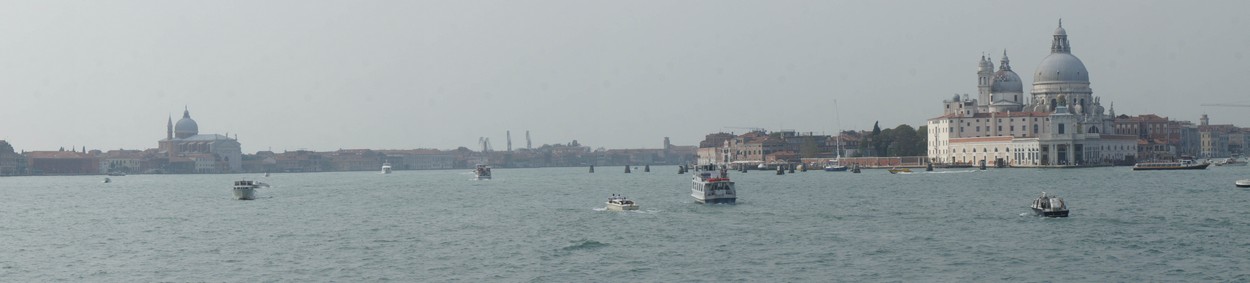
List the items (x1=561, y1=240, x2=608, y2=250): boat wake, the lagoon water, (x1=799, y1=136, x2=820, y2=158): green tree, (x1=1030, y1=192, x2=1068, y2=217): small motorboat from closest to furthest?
the lagoon water
(x1=561, y1=240, x2=608, y2=250): boat wake
(x1=1030, y1=192, x2=1068, y2=217): small motorboat
(x1=799, y1=136, x2=820, y2=158): green tree

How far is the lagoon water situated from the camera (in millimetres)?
24609

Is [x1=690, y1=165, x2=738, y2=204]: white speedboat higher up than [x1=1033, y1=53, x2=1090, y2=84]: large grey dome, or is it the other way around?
[x1=1033, y1=53, x2=1090, y2=84]: large grey dome

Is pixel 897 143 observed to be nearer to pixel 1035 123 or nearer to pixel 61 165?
pixel 1035 123

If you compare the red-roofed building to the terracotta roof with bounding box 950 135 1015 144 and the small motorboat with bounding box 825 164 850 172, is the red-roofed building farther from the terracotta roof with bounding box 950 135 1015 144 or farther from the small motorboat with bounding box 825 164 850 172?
the terracotta roof with bounding box 950 135 1015 144

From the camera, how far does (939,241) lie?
2955cm

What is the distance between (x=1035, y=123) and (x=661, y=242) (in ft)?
296

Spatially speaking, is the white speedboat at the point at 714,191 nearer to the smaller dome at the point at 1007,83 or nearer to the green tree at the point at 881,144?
the green tree at the point at 881,144

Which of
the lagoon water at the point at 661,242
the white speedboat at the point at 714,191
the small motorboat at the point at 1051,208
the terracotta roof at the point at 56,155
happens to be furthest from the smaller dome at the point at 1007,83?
the terracotta roof at the point at 56,155

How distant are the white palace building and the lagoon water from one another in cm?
6222

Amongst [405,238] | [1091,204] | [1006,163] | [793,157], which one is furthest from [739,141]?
[405,238]

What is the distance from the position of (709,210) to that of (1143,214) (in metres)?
11.0

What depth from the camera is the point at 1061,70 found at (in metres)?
127

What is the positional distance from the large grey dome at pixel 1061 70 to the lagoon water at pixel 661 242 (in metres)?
79.0

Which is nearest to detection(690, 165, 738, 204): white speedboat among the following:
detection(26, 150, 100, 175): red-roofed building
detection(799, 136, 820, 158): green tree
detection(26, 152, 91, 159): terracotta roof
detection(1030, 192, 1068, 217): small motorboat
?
detection(1030, 192, 1068, 217): small motorboat
